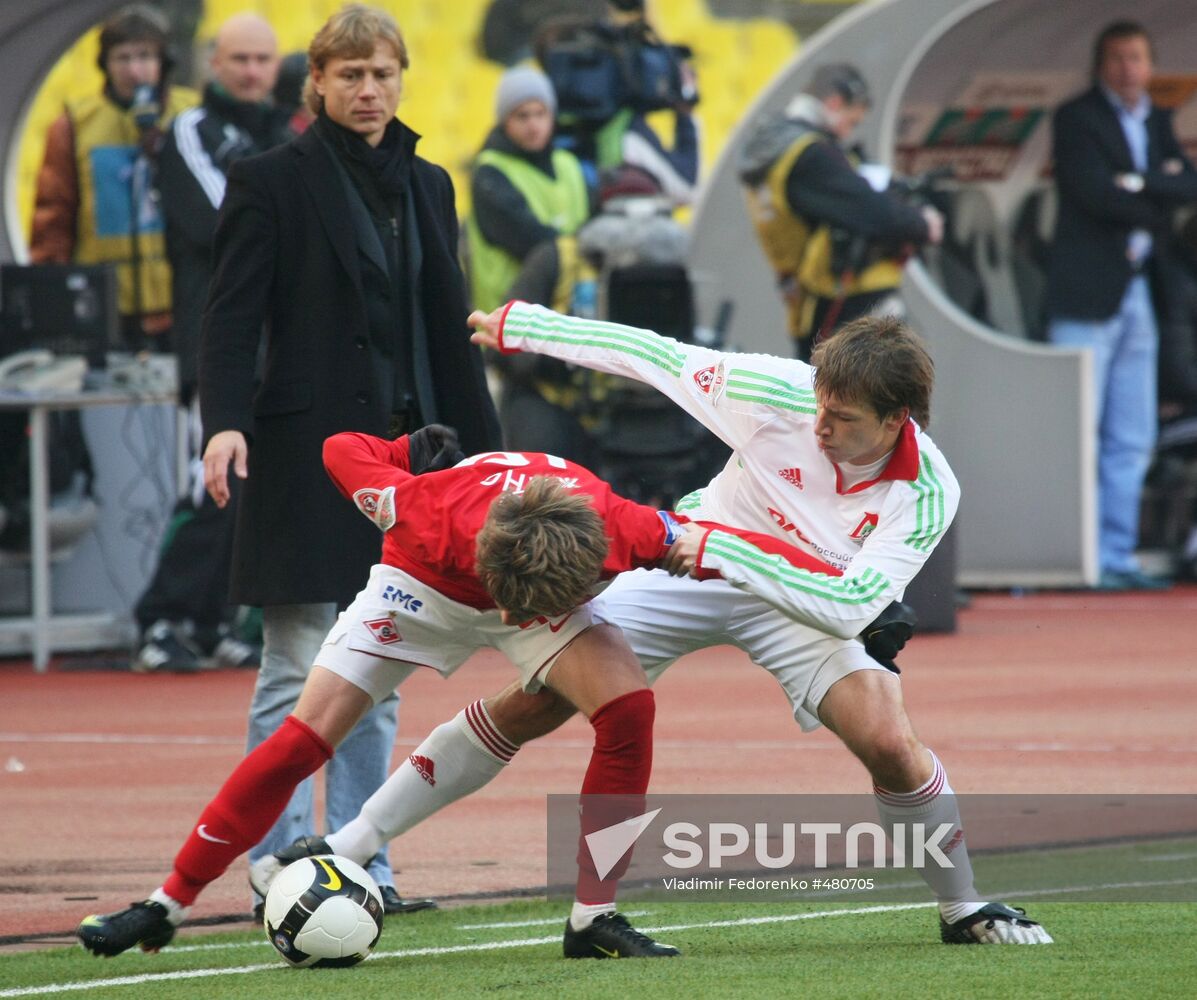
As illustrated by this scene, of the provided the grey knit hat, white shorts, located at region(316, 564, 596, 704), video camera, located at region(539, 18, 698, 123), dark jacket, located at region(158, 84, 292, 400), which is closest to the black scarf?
white shorts, located at region(316, 564, 596, 704)

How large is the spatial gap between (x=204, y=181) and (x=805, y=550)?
5579mm

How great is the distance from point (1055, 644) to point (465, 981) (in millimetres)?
7863

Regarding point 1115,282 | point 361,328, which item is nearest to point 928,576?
point 1115,282

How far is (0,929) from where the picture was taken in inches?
225

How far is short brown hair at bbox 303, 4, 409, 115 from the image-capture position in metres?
5.77

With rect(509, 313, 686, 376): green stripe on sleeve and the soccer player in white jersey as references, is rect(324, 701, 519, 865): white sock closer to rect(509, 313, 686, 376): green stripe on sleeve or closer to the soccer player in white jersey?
the soccer player in white jersey

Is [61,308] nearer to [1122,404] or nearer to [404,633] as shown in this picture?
[404,633]

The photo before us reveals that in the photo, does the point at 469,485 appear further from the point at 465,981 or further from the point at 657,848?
the point at 657,848

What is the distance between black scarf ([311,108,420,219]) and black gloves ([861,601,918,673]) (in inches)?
69.5

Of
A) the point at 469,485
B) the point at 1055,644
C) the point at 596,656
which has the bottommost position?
the point at 1055,644

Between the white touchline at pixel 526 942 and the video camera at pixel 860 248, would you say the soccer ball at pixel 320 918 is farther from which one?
the video camera at pixel 860 248

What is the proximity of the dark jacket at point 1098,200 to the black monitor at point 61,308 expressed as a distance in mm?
6356

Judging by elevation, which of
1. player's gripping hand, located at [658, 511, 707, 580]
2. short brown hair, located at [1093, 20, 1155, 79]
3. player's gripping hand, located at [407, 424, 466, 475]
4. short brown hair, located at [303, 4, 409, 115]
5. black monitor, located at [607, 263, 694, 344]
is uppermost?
short brown hair, located at [303, 4, 409, 115]

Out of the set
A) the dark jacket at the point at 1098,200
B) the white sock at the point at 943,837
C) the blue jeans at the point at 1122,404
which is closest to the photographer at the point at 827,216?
the dark jacket at the point at 1098,200
